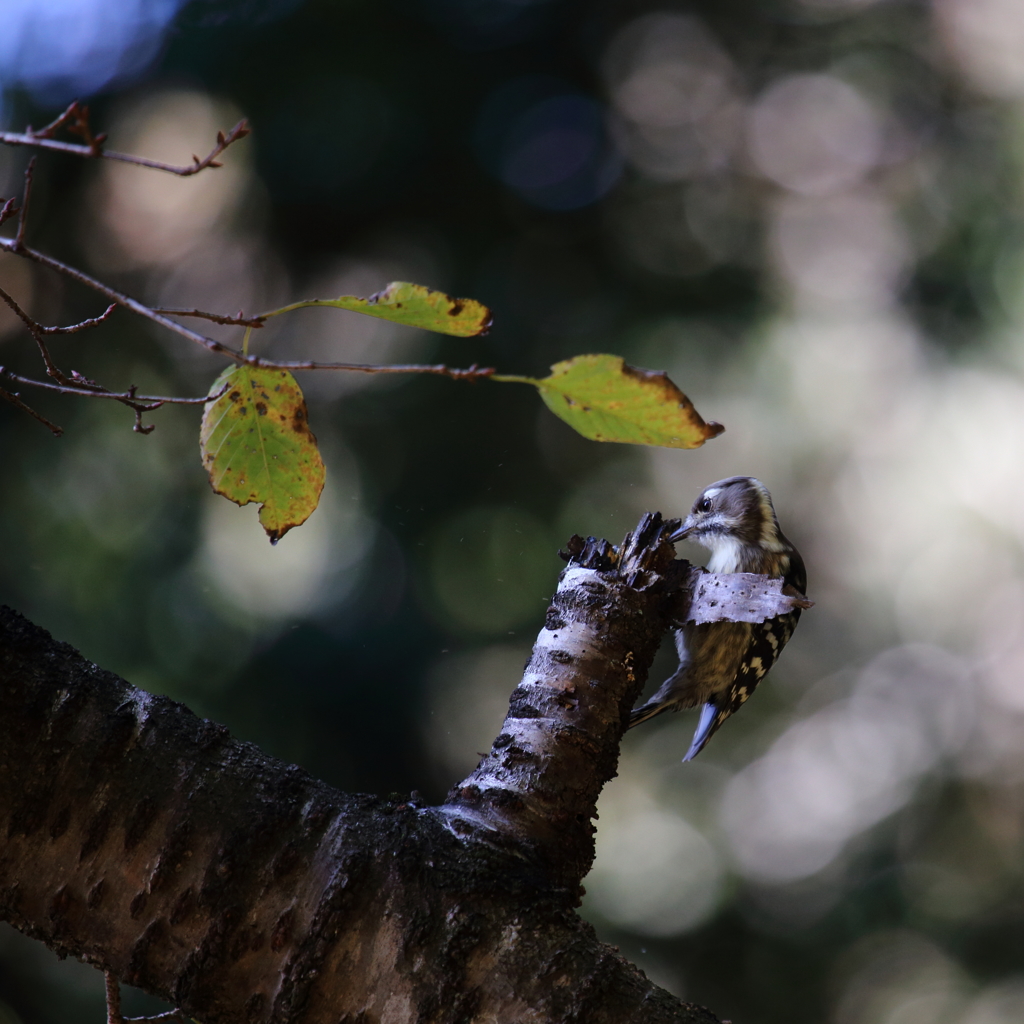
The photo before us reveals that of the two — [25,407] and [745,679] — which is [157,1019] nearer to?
[25,407]

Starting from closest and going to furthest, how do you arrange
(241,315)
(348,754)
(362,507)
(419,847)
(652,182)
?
(241,315) → (419,847) → (348,754) → (362,507) → (652,182)

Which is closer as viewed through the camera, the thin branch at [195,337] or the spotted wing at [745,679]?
the thin branch at [195,337]

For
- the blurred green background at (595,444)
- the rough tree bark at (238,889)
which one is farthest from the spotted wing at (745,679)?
the rough tree bark at (238,889)

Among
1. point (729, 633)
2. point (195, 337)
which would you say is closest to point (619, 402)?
point (195, 337)

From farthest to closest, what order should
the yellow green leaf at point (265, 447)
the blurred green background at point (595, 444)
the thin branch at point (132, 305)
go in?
the blurred green background at point (595, 444), the yellow green leaf at point (265, 447), the thin branch at point (132, 305)

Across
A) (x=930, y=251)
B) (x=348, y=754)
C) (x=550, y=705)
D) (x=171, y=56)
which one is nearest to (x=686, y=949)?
(x=348, y=754)

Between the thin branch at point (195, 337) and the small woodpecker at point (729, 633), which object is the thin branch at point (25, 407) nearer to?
the thin branch at point (195, 337)

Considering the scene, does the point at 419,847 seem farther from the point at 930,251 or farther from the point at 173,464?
the point at 930,251
